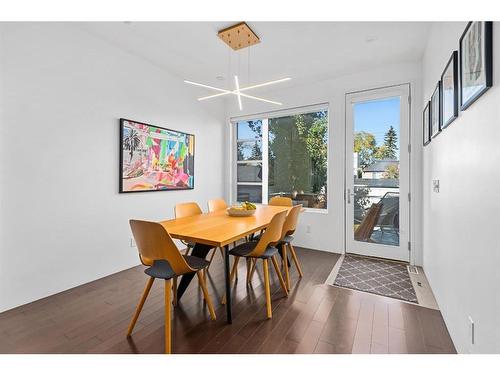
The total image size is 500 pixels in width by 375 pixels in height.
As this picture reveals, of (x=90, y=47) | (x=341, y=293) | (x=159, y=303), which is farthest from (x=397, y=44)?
(x=159, y=303)

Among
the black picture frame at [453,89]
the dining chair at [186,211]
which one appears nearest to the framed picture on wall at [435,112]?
the black picture frame at [453,89]

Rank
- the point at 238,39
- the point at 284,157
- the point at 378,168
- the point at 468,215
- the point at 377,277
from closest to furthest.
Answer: the point at 468,215 → the point at 238,39 → the point at 377,277 → the point at 378,168 → the point at 284,157

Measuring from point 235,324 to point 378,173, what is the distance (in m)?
2.81

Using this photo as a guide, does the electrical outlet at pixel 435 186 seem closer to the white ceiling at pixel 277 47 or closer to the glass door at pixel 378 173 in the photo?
the glass door at pixel 378 173

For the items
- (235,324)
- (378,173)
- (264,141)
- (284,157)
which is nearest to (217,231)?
(235,324)

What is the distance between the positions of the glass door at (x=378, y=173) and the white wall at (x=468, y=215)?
43.4 inches

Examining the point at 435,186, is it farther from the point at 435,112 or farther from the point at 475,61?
the point at 475,61

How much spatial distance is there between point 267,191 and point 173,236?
3.05 meters

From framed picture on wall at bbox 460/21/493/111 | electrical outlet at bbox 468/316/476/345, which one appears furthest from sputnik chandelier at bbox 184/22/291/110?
electrical outlet at bbox 468/316/476/345

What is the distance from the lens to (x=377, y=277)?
2818mm

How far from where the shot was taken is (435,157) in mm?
2301

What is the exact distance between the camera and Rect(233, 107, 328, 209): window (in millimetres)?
4039

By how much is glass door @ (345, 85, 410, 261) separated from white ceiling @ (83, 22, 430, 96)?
537mm

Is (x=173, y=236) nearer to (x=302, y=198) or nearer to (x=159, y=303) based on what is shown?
(x=159, y=303)
